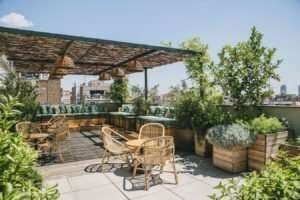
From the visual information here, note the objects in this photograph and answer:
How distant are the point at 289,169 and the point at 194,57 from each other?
15.4 ft

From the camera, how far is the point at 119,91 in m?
10.5

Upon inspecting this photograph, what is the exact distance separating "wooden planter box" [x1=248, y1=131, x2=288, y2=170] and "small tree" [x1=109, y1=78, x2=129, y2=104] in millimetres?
7287

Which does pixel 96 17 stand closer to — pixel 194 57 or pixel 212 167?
pixel 194 57

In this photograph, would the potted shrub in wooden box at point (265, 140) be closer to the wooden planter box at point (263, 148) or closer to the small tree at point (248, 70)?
the wooden planter box at point (263, 148)

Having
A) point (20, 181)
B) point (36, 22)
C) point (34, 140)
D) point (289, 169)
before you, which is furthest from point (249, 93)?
point (36, 22)

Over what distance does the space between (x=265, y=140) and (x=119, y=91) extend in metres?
7.60

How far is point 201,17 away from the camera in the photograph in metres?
6.24

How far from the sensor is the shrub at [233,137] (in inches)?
148

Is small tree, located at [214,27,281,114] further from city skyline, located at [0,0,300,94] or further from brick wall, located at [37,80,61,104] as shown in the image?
brick wall, located at [37,80,61,104]

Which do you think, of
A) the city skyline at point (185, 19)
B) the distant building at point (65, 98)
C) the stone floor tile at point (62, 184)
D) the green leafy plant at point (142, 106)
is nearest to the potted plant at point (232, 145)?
the city skyline at point (185, 19)

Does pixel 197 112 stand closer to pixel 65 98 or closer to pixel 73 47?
pixel 73 47

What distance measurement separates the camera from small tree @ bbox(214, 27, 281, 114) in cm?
419

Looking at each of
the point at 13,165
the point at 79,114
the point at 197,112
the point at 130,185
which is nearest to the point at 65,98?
the point at 79,114

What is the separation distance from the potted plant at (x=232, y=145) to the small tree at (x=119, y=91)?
690 centimetres
